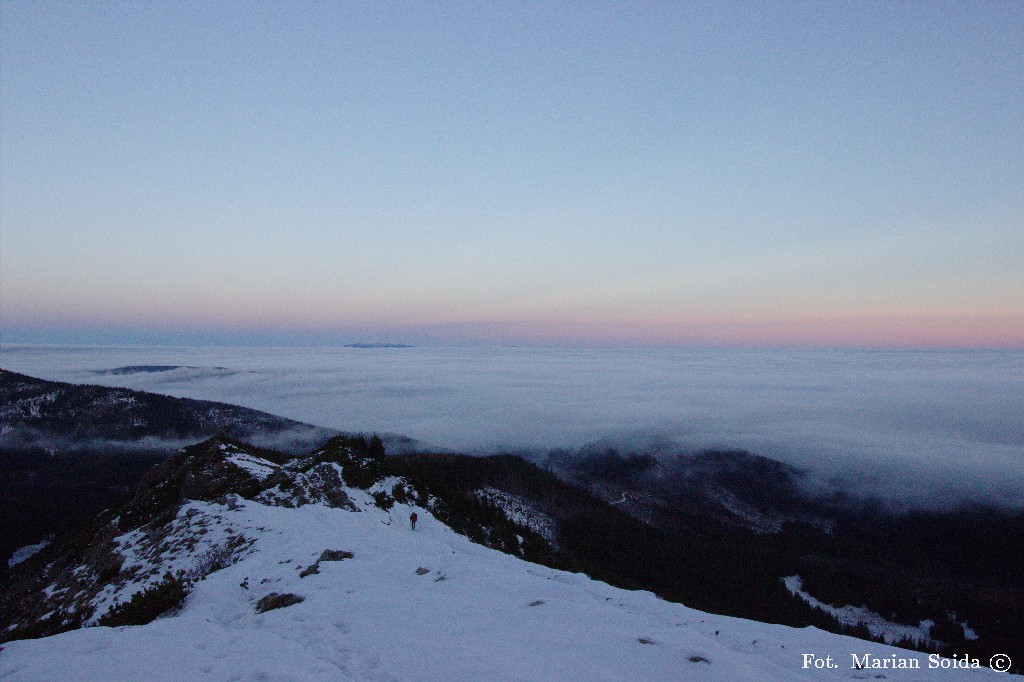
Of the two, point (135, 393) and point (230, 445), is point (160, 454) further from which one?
point (230, 445)

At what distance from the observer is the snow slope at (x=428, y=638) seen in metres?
6.03

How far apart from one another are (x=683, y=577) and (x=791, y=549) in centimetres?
4201

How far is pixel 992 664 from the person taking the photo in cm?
876

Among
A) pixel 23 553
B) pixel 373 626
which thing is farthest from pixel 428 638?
pixel 23 553

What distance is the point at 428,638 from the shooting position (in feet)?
23.9

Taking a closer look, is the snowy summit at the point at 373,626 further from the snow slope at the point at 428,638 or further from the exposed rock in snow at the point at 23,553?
the exposed rock in snow at the point at 23,553

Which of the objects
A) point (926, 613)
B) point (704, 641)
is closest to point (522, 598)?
point (704, 641)

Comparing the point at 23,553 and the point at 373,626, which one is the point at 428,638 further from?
the point at 23,553

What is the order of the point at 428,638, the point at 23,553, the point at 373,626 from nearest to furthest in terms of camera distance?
the point at 428,638
the point at 373,626
the point at 23,553

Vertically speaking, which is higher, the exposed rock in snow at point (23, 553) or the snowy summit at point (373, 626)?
the snowy summit at point (373, 626)

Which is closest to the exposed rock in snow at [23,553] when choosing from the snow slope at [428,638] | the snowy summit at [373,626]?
the snowy summit at [373,626]

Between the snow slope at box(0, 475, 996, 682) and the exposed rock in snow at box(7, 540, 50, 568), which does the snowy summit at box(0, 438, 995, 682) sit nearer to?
the snow slope at box(0, 475, 996, 682)

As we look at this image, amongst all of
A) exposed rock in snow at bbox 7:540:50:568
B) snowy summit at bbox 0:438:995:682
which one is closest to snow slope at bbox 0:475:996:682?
snowy summit at bbox 0:438:995:682

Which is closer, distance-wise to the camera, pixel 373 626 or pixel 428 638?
pixel 428 638
